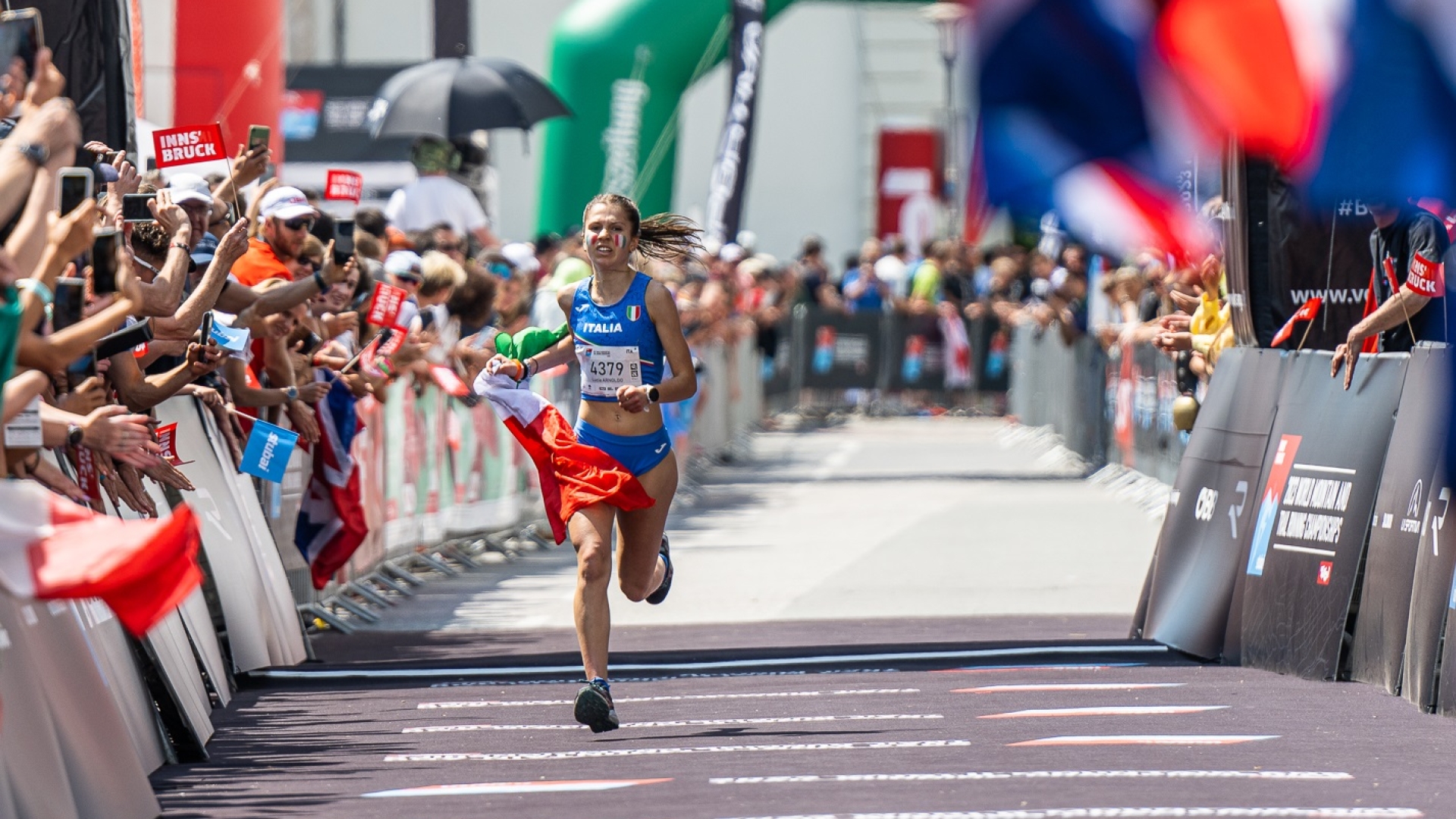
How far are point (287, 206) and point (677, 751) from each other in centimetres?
436

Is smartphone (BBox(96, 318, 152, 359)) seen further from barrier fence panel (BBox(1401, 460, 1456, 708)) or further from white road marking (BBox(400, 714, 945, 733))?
barrier fence panel (BBox(1401, 460, 1456, 708))

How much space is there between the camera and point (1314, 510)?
31.9ft

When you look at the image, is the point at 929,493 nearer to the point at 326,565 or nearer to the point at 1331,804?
the point at 326,565

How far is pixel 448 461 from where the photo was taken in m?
15.0

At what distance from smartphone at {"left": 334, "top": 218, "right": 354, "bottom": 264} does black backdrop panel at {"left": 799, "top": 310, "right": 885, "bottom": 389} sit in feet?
67.7

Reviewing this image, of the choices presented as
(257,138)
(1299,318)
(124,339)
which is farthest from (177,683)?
(1299,318)

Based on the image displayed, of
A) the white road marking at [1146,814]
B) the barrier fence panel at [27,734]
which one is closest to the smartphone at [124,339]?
the barrier fence panel at [27,734]

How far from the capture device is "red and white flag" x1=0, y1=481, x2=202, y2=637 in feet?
16.7

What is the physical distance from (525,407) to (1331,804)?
11.7 feet

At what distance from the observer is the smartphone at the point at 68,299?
5.44 meters

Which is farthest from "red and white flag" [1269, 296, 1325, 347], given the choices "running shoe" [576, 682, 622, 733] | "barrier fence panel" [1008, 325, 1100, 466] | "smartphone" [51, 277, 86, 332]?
"barrier fence panel" [1008, 325, 1100, 466]

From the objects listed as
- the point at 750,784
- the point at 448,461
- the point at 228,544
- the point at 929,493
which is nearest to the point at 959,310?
the point at 929,493

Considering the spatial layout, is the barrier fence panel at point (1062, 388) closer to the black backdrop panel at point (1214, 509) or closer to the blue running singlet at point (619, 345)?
the black backdrop panel at point (1214, 509)

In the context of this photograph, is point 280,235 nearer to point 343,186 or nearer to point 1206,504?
point 343,186
